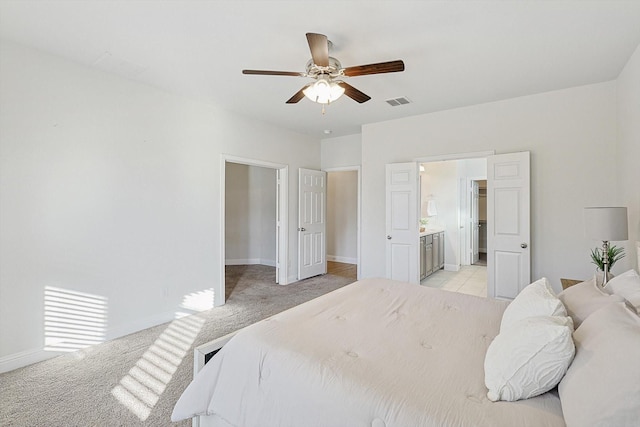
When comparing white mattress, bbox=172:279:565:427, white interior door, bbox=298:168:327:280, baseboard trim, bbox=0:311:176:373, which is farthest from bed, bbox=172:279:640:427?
white interior door, bbox=298:168:327:280

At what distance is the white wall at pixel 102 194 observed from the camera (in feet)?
8.48

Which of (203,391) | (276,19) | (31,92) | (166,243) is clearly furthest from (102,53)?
(203,391)

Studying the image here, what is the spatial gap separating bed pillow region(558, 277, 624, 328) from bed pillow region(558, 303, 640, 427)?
0.35 m

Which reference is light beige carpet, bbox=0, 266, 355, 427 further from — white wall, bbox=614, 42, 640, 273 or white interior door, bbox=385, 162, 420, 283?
white wall, bbox=614, 42, 640, 273

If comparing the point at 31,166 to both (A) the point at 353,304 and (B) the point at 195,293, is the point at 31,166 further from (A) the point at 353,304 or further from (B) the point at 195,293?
(A) the point at 353,304

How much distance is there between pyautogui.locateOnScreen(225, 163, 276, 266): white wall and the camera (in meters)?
7.28

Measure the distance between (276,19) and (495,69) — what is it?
2225 mm

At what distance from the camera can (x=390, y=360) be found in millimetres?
1408

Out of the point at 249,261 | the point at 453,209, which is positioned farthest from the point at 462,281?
the point at 249,261

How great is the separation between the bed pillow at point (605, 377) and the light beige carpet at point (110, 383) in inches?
79.5

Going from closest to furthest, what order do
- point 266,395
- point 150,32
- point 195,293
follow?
point 266,395
point 150,32
point 195,293

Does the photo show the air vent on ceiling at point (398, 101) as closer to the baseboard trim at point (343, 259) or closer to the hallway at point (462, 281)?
the hallway at point (462, 281)

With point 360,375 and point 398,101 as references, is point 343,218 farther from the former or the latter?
point 360,375

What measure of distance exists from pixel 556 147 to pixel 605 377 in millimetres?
3523
